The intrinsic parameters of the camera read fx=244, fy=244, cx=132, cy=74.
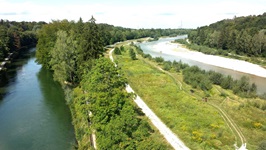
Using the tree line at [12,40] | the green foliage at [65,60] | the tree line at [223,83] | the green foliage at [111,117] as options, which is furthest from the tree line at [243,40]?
the tree line at [12,40]

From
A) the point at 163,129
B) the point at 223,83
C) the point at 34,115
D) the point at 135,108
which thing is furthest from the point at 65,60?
the point at 223,83

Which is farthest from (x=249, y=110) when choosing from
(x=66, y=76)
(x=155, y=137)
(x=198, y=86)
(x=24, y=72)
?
(x=24, y=72)

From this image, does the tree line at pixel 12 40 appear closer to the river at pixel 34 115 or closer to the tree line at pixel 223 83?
the river at pixel 34 115

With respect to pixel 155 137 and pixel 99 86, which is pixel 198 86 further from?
pixel 99 86

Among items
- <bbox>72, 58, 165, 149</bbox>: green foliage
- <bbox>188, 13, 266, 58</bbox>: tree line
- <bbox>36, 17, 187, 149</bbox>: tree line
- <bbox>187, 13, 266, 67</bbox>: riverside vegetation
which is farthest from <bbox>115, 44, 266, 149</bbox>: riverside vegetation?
<bbox>188, 13, 266, 58</bbox>: tree line

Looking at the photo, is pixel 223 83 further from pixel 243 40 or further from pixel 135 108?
pixel 243 40
